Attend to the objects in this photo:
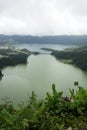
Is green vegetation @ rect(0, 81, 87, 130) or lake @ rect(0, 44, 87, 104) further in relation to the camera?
lake @ rect(0, 44, 87, 104)

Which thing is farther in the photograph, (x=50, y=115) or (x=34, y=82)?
(x=34, y=82)

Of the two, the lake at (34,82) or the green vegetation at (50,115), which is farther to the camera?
the lake at (34,82)

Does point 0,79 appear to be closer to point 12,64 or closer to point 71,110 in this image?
point 12,64

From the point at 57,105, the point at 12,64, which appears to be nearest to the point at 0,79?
the point at 12,64

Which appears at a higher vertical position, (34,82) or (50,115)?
(34,82)

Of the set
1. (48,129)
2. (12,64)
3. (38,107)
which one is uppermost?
(12,64)

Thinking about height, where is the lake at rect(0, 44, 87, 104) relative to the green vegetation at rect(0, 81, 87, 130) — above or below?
above

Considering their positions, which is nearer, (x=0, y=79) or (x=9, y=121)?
(x=9, y=121)

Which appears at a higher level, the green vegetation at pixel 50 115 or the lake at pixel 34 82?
the lake at pixel 34 82
